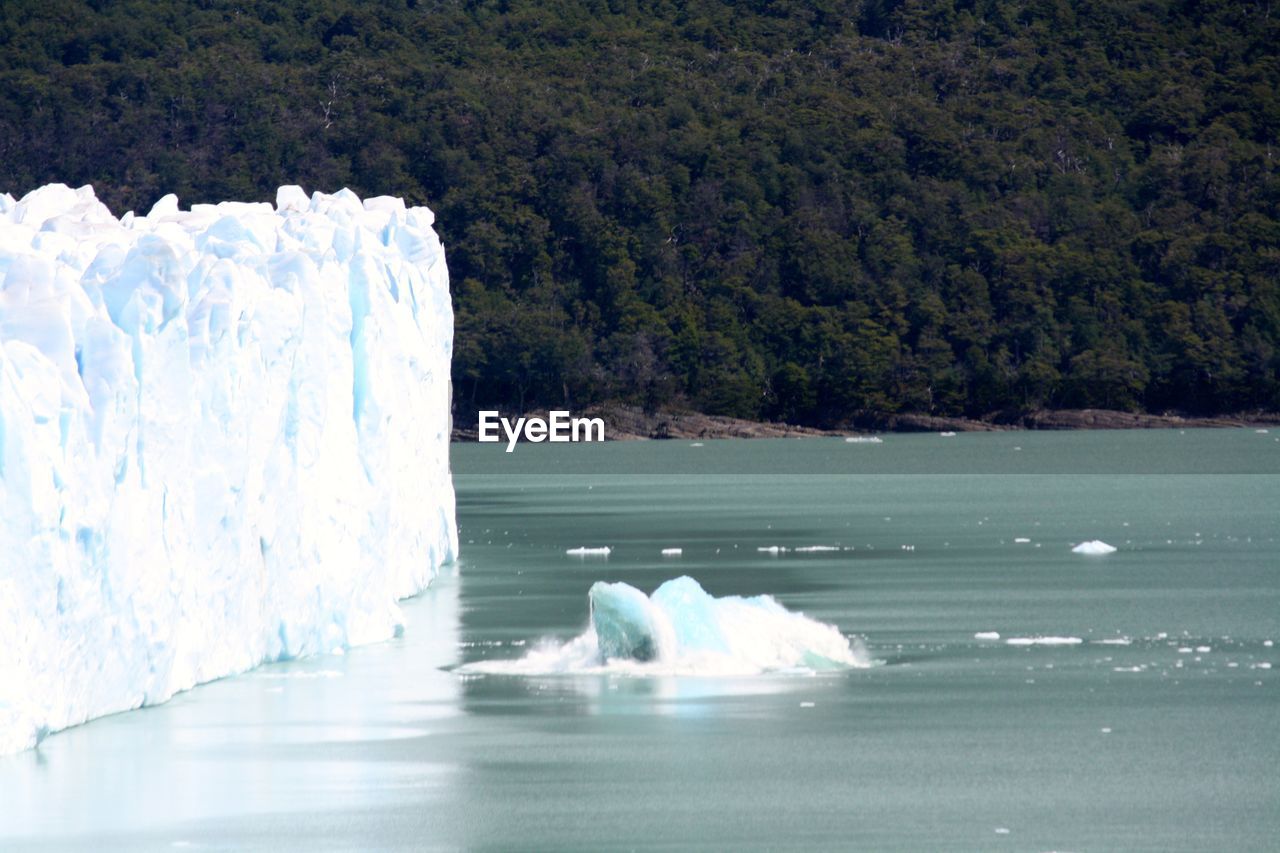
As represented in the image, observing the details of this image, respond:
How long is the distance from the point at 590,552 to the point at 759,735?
47.3 feet

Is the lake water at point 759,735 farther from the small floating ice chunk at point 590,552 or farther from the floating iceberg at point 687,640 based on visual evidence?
the small floating ice chunk at point 590,552

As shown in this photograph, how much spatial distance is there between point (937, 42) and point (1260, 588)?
95406mm

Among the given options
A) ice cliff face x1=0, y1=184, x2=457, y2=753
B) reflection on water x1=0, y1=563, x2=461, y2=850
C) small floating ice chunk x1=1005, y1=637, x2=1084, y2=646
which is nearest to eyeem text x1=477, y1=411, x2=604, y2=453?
ice cliff face x1=0, y1=184, x2=457, y2=753

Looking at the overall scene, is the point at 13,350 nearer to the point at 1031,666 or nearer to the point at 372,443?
the point at 372,443

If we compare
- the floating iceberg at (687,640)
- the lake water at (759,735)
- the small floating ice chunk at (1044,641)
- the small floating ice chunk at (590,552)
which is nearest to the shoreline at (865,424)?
the small floating ice chunk at (590,552)

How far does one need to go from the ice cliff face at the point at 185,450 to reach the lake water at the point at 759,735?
49 cm

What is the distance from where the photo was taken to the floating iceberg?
665 inches

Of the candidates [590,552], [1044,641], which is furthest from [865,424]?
[1044,641]

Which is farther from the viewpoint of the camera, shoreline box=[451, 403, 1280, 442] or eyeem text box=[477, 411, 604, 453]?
shoreline box=[451, 403, 1280, 442]

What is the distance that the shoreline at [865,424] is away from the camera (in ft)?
299

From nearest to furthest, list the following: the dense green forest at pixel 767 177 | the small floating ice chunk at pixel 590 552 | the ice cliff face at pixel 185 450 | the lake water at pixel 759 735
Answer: the lake water at pixel 759 735, the ice cliff face at pixel 185 450, the small floating ice chunk at pixel 590 552, the dense green forest at pixel 767 177

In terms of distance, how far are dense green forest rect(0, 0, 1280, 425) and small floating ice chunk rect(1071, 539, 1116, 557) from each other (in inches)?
2413

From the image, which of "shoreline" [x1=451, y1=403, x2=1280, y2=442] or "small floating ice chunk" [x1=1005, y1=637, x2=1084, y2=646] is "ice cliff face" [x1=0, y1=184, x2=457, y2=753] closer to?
"small floating ice chunk" [x1=1005, y1=637, x2=1084, y2=646]

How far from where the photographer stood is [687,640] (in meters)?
17.2
